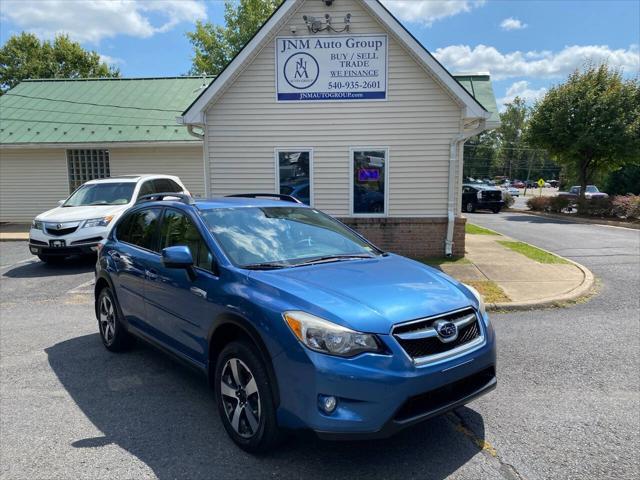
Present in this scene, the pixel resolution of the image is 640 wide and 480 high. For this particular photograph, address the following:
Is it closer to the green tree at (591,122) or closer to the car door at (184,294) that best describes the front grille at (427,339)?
the car door at (184,294)

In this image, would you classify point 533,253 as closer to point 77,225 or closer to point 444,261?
point 444,261

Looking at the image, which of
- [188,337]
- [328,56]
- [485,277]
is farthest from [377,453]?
[328,56]

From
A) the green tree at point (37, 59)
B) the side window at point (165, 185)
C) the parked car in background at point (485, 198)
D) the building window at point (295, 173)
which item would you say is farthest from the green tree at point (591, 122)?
the green tree at point (37, 59)

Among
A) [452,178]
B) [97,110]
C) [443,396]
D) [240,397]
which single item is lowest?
[240,397]

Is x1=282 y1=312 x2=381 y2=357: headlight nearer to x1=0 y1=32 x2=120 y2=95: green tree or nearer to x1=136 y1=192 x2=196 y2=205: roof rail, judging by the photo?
x1=136 y1=192 x2=196 y2=205: roof rail

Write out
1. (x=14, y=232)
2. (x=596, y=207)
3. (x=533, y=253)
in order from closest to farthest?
(x=533, y=253), (x=14, y=232), (x=596, y=207)

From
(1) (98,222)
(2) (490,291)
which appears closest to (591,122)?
(2) (490,291)

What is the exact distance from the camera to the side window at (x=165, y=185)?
38.0ft

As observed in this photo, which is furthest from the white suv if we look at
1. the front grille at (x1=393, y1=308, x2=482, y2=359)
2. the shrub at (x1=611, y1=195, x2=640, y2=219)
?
the shrub at (x1=611, y1=195, x2=640, y2=219)

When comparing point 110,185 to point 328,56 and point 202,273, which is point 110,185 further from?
point 202,273

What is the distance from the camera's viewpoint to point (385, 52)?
33.0ft

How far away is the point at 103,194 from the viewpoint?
35.3 feet

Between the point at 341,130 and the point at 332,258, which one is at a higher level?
the point at 341,130

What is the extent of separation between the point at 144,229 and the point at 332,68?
6.92m
